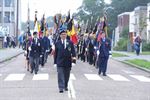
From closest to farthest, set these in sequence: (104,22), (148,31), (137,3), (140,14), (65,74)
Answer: (65,74) < (104,22) < (148,31) < (140,14) < (137,3)

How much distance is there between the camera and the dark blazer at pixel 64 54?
16906 millimetres

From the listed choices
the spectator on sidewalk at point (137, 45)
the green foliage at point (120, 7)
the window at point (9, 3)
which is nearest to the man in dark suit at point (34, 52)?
the spectator on sidewalk at point (137, 45)

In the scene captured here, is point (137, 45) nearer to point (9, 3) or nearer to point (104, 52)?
point (104, 52)

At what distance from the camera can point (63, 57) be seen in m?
16.9

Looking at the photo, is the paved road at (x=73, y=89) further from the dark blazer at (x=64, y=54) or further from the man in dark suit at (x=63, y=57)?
the dark blazer at (x=64, y=54)

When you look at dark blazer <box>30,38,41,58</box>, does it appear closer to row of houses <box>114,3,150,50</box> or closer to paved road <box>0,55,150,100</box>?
paved road <box>0,55,150,100</box>

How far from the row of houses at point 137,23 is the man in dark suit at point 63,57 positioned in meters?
50.4

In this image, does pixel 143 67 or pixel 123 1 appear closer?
pixel 143 67

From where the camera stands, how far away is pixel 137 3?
12544cm

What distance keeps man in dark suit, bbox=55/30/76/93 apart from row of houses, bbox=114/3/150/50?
5036 centimetres

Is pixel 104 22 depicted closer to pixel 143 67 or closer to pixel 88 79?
pixel 143 67

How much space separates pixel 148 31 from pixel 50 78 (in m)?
60.2

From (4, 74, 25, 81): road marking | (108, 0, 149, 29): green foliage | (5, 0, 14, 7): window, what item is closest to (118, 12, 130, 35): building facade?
(108, 0, 149, 29): green foliage

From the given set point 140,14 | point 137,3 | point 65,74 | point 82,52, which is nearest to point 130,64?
point 82,52
